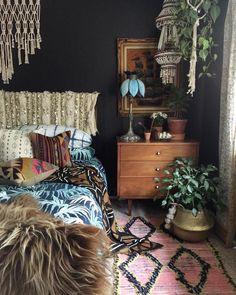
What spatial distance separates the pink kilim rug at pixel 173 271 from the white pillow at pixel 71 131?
3.79 ft

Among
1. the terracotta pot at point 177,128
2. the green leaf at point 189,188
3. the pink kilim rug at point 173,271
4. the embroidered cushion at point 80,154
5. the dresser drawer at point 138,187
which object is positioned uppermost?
the terracotta pot at point 177,128

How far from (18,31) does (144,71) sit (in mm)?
1390

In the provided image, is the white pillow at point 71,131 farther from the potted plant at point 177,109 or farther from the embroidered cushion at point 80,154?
the potted plant at point 177,109

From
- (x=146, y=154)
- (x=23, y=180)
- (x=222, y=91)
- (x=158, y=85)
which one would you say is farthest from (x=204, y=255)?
(x=158, y=85)

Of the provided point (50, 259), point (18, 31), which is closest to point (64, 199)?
point (50, 259)

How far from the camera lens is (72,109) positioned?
2.89 metres

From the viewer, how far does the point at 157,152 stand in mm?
2557

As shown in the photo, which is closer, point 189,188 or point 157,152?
point 189,188

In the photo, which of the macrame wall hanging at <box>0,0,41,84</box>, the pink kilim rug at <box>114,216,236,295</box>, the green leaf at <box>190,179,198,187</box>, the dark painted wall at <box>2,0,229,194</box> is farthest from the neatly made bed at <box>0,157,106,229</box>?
the macrame wall hanging at <box>0,0,41,84</box>

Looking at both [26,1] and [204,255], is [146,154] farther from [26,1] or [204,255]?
[26,1]

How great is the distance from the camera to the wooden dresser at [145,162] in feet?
8.35

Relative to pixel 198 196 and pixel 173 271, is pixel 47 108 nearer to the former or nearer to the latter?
pixel 198 196

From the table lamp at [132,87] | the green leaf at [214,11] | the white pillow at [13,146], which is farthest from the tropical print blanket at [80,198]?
the green leaf at [214,11]

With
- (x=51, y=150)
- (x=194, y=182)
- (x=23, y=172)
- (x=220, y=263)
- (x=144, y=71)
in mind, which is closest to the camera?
(x=23, y=172)
